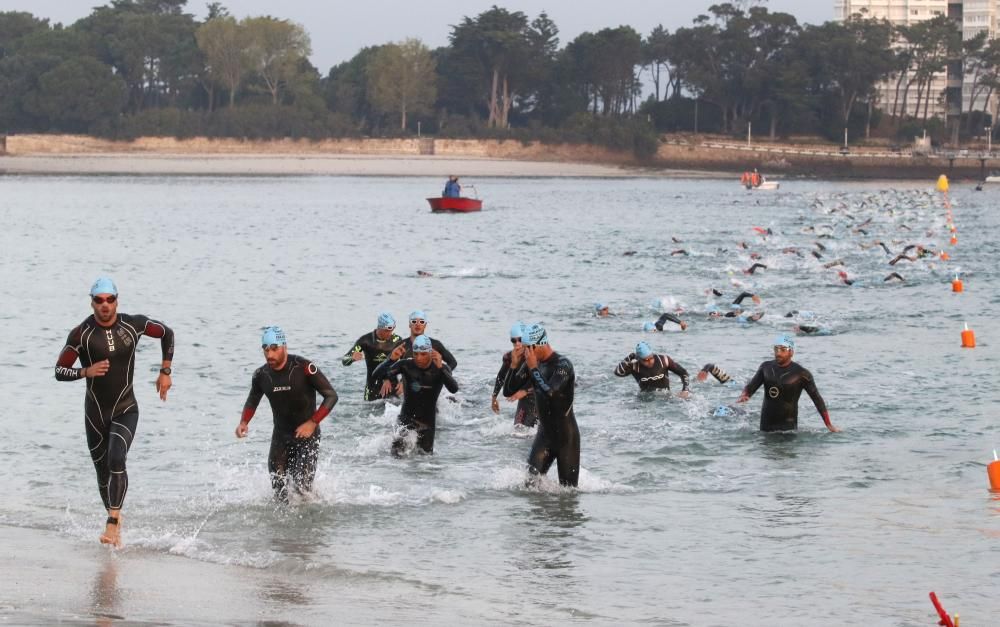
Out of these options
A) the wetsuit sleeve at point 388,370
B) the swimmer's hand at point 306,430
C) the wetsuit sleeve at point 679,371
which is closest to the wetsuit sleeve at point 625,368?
the wetsuit sleeve at point 679,371

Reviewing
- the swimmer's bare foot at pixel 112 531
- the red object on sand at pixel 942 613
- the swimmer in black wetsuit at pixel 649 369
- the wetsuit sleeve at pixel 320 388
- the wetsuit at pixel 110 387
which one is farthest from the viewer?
the swimmer in black wetsuit at pixel 649 369

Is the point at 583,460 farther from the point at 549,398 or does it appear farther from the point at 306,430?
the point at 306,430

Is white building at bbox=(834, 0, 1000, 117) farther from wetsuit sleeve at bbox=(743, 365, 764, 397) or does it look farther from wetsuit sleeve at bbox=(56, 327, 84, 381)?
wetsuit sleeve at bbox=(56, 327, 84, 381)

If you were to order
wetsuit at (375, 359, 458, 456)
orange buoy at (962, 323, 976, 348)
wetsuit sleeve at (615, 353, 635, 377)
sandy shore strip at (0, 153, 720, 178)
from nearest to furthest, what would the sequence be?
1. wetsuit at (375, 359, 458, 456)
2. wetsuit sleeve at (615, 353, 635, 377)
3. orange buoy at (962, 323, 976, 348)
4. sandy shore strip at (0, 153, 720, 178)

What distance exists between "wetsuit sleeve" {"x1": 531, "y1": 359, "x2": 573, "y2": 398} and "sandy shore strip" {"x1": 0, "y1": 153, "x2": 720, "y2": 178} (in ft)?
411

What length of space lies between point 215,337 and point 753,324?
10.2m

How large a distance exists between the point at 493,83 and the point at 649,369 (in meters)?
136

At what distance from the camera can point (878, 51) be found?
149 meters

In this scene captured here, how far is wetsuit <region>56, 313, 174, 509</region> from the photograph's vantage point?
11.1m

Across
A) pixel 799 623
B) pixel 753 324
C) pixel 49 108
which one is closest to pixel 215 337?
pixel 753 324

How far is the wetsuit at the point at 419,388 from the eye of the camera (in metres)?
15.0

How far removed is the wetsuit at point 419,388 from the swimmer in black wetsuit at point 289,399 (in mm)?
2125

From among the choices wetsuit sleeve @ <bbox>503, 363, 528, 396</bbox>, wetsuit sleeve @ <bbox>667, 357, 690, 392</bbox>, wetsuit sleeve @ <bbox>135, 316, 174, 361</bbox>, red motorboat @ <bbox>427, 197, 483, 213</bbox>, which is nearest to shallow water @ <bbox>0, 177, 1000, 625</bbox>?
wetsuit sleeve @ <bbox>667, 357, 690, 392</bbox>

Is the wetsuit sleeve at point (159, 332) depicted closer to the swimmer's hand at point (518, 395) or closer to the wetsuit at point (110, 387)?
the wetsuit at point (110, 387)
